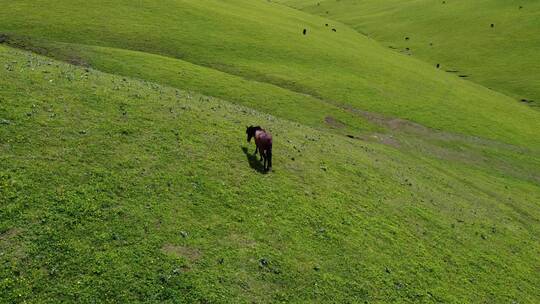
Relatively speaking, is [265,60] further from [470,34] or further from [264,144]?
[470,34]

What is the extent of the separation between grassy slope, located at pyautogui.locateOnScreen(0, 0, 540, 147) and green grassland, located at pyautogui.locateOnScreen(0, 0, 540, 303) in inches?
159

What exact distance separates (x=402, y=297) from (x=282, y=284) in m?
6.17

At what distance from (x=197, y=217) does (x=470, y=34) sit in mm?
103616

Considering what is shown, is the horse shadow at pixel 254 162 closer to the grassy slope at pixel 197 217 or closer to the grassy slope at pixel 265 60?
the grassy slope at pixel 197 217

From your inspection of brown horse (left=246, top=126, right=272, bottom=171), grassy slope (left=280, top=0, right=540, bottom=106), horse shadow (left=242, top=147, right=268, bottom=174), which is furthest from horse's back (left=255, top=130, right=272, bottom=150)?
grassy slope (left=280, top=0, right=540, bottom=106)

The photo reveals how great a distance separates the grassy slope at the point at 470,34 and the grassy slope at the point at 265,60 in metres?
12.4

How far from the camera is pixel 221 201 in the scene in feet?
69.9

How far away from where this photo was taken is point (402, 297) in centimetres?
1992

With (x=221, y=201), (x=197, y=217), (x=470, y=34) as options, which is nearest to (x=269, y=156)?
(x=221, y=201)

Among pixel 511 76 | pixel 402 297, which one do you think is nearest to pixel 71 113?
pixel 402 297

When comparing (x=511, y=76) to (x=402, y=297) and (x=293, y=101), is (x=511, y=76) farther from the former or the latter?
(x=402, y=297)

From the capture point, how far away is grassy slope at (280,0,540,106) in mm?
84688

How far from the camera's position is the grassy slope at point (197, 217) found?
16422 millimetres

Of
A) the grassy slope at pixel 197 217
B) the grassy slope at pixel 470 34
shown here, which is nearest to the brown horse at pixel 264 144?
the grassy slope at pixel 197 217
